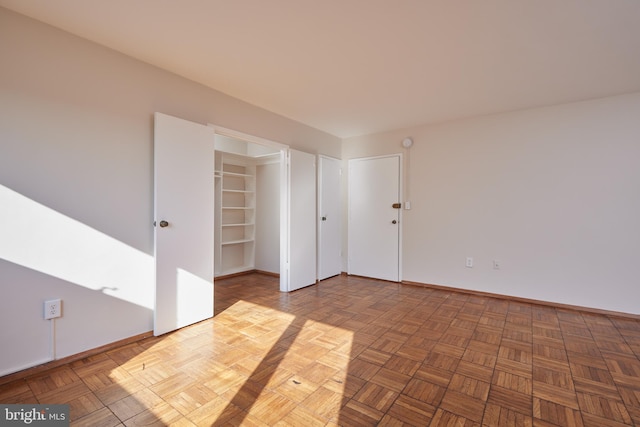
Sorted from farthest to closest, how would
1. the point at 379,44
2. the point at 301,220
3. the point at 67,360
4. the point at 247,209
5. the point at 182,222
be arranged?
the point at 247,209 → the point at 301,220 → the point at 182,222 → the point at 379,44 → the point at 67,360

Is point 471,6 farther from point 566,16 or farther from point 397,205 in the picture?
point 397,205

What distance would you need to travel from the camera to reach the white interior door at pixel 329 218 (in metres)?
4.46

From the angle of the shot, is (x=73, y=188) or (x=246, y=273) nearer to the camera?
(x=73, y=188)

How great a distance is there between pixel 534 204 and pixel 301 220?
9.42 feet

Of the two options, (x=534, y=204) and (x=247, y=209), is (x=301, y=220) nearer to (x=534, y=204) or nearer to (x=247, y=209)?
(x=247, y=209)

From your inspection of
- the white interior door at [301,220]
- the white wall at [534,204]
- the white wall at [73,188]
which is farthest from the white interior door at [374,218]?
the white wall at [73,188]

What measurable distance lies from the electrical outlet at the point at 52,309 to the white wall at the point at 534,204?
386 centimetres

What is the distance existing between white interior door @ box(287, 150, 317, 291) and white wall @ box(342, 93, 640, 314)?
4.61 feet

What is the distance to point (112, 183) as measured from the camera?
225 centimetres

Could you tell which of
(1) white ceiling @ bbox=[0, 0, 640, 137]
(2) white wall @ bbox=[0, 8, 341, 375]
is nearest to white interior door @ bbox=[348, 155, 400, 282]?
(1) white ceiling @ bbox=[0, 0, 640, 137]

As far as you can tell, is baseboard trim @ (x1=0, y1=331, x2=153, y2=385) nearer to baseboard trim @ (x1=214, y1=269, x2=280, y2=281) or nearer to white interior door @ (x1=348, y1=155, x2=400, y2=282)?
baseboard trim @ (x1=214, y1=269, x2=280, y2=281)

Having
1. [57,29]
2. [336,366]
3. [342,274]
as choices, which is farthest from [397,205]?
[57,29]

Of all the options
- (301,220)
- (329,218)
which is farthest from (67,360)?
(329,218)

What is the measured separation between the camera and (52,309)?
6.41 feet
